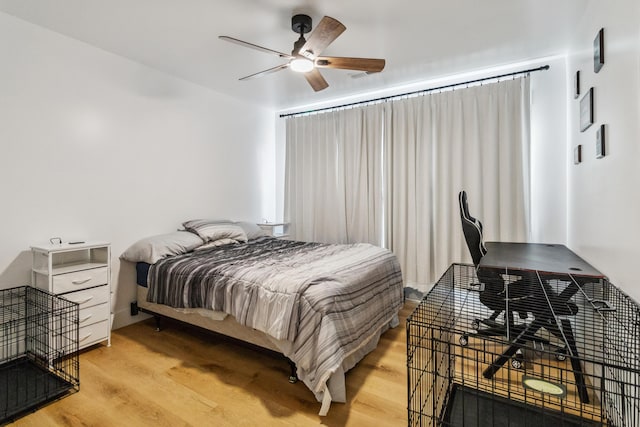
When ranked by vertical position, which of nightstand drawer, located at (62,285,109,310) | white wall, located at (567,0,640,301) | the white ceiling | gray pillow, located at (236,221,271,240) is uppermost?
the white ceiling

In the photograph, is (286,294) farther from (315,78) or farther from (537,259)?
(315,78)

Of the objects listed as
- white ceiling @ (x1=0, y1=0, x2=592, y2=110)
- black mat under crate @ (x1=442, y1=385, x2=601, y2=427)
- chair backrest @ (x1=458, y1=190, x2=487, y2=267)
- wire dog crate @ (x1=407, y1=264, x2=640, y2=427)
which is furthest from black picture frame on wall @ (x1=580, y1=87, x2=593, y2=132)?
black mat under crate @ (x1=442, y1=385, x2=601, y2=427)

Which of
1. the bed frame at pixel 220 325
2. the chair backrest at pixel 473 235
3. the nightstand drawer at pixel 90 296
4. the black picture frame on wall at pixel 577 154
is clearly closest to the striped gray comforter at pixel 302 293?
the bed frame at pixel 220 325

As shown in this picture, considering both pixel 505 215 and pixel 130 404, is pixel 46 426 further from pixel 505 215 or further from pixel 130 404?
pixel 505 215

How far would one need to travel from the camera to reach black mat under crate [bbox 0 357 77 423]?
1.90 m

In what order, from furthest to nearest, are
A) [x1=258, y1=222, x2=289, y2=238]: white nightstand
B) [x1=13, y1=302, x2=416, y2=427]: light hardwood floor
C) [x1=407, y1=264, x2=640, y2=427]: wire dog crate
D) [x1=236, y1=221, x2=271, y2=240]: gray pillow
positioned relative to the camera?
[x1=258, y1=222, x2=289, y2=238]: white nightstand, [x1=236, y1=221, x2=271, y2=240]: gray pillow, [x1=13, y1=302, x2=416, y2=427]: light hardwood floor, [x1=407, y1=264, x2=640, y2=427]: wire dog crate

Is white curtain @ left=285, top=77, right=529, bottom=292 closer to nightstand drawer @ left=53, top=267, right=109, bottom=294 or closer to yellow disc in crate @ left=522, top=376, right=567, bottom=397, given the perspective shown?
nightstand drawer @ left=53, top=267, right=109, bottom=294

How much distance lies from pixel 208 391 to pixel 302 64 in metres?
2.46

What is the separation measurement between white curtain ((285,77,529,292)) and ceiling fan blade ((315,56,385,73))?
151 cm

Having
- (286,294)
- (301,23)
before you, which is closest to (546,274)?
(286,294)

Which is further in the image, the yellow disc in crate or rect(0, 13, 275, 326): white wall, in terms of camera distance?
rect(0, 13, 275, 326): white wall

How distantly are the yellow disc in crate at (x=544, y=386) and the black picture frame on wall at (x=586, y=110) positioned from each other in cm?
205

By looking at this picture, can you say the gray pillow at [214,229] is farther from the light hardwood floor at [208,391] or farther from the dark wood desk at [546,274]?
the dark wood desk at [546,274]

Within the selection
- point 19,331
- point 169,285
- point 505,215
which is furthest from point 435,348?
point 19,331
